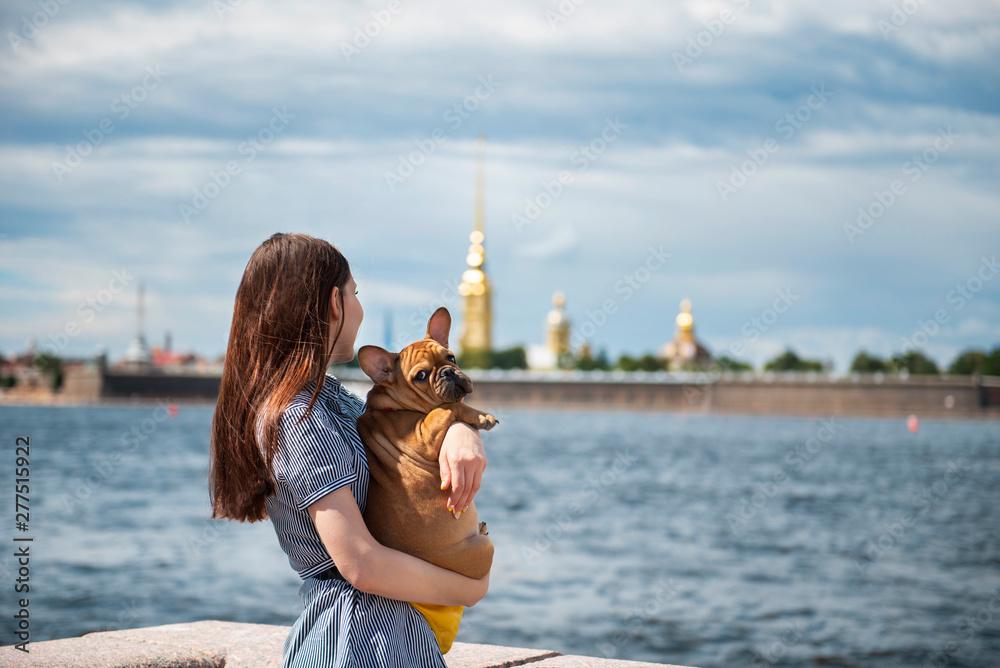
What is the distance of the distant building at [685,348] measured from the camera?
245 ft

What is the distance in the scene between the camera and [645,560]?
10602 mm

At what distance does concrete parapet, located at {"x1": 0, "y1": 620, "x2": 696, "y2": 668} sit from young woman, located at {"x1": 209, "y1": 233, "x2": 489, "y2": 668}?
72 centimetres

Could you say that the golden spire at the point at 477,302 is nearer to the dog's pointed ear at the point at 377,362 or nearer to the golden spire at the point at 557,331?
the golden spire at the point at 557,331

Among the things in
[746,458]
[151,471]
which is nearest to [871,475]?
[746,458]

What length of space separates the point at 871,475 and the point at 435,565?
2416 centimetres

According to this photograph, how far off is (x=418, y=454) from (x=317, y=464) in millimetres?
133

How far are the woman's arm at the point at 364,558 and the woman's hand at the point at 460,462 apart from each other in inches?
4.1

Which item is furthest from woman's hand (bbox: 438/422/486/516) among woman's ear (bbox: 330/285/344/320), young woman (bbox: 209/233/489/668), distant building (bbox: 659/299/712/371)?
distant building (bbox: 659/299/712/371)

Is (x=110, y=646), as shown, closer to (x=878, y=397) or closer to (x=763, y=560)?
(x=763, y=560)

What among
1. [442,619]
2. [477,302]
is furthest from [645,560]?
[477,302]

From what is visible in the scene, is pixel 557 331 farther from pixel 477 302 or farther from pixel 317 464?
Result: pixel 317 464

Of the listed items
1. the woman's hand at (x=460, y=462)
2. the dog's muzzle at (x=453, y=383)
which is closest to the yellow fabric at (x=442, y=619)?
the woman's hand at (x=460, y=462)

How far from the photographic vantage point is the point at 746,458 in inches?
1056

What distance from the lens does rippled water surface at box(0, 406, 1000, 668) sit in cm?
718
